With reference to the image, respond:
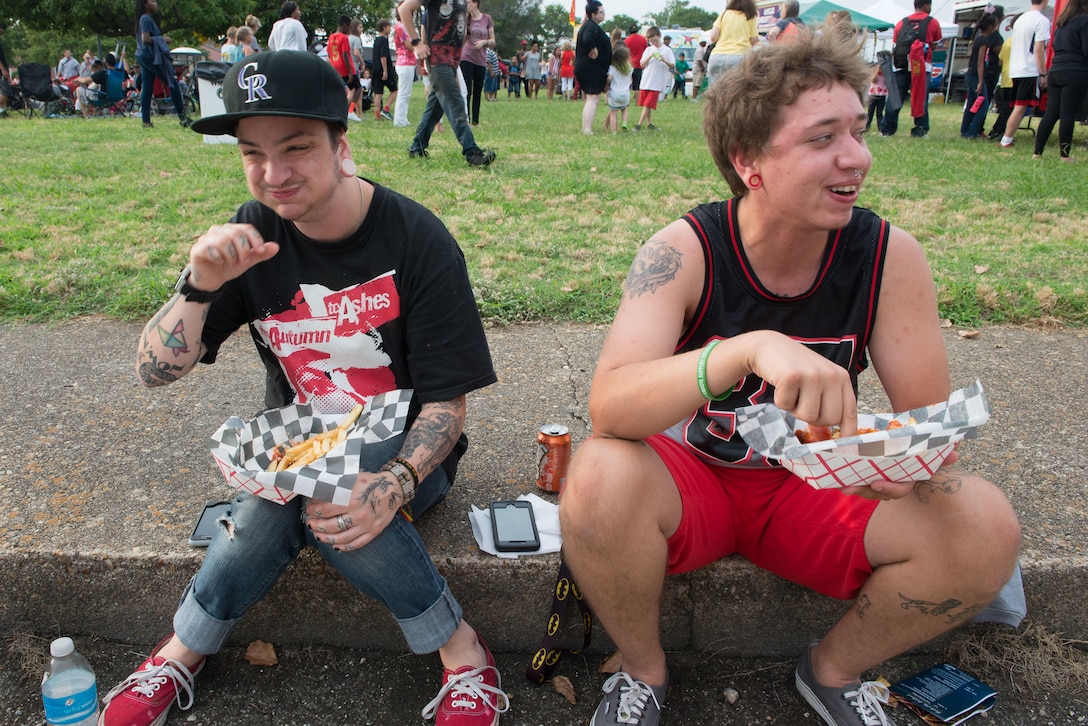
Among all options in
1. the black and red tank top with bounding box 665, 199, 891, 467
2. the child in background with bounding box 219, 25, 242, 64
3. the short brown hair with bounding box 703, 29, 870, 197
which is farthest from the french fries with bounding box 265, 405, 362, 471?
the child in background with bounding box 219, 25, 242, 64

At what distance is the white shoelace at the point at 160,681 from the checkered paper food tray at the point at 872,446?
1411mm

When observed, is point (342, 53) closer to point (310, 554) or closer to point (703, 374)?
point (310, 554)

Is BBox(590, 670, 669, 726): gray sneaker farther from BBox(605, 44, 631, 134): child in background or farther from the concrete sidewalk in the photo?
BBox(605, 44, 631, 134): child in background

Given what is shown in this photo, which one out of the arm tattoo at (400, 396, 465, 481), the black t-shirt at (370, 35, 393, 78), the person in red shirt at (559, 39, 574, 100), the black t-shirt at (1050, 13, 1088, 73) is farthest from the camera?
the person in red shirt at (559, 39, 574, 100)

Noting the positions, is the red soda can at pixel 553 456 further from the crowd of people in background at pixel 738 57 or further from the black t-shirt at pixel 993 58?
the black t-shirt at pixel 993 58

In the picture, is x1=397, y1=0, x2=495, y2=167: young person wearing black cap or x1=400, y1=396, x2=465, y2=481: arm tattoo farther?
x1=397, y1=0, x2=495, y2=167: young person wearing black cap

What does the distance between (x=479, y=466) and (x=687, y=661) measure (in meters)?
0.83

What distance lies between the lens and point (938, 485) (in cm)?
164

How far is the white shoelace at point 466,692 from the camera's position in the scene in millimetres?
1805

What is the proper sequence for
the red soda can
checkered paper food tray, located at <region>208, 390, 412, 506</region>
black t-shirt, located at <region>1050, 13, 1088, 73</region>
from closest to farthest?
checkered paper food tray, located at <region>208, 390, 412, 506</region> → the red soda can → black t-shirt, located at <region>1050, 13, 1088, 73</region>

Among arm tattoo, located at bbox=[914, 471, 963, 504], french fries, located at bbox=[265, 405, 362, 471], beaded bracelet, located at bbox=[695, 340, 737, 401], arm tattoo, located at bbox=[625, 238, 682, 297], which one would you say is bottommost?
Answer: french fries, located at bbox=[265, 405, 362, 471]

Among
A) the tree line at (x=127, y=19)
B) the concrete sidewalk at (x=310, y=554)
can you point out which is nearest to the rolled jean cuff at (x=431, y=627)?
the concrete sidewalk at (x=310, y=554)

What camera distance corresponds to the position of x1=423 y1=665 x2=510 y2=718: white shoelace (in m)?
1.80

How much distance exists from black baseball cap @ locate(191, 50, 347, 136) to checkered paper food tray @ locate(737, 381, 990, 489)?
1146 mm
